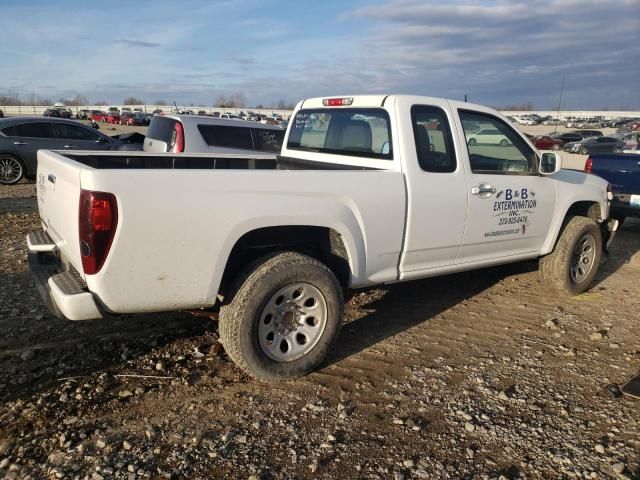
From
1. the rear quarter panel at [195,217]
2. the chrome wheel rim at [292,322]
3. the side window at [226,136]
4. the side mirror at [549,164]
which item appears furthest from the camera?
the side window at [226,136]

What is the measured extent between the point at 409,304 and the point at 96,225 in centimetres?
324

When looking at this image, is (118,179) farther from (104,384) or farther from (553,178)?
(553,178)

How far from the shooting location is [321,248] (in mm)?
4000

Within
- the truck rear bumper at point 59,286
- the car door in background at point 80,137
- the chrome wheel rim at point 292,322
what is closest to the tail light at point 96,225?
the truck rear bumper at point 59,286

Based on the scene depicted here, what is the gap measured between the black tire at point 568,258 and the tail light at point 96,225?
434 cm

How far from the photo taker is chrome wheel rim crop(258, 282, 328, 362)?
3.53m

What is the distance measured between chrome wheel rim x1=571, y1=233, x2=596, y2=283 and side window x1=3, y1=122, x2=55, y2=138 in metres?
11.6

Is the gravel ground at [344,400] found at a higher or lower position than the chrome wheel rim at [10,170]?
lower

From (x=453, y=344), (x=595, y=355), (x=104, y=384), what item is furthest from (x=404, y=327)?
(x=104, y=384)

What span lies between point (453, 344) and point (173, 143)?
7024 millimetres

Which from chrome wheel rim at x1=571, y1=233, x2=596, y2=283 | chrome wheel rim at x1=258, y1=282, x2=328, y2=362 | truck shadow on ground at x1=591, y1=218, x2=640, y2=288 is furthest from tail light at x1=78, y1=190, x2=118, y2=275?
truck shadow on ground at x1=591, y1=218, x2=640, y2=288

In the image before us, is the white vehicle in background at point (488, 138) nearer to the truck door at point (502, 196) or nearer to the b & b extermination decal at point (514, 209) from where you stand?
the truck door at point (502, 196)

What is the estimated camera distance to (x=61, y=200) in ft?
10.8

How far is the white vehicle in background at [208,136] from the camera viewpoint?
973 centimetres
